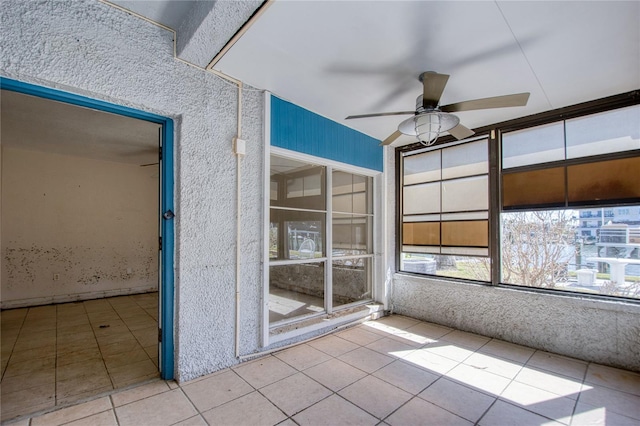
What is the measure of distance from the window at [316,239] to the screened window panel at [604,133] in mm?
2445

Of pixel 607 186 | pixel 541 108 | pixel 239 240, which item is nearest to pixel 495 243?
pixel 607 186

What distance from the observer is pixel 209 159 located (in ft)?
8.28

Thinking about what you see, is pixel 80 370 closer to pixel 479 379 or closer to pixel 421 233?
pixel 479 379

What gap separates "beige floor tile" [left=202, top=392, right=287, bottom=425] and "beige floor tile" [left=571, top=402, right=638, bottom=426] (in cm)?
205

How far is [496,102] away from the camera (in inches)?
85.3

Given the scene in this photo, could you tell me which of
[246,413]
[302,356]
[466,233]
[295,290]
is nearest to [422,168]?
[466,233]

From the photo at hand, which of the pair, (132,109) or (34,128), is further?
(34,128)

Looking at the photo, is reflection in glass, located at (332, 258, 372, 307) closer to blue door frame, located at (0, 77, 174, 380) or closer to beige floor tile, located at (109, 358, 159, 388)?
blue door frame, located at (0, 77, 174, 380)

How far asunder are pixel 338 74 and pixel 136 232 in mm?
5324

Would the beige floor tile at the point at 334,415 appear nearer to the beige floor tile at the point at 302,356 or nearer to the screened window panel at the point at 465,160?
the beige floor tile at the point at 302,356

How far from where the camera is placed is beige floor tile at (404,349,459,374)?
2.63 m

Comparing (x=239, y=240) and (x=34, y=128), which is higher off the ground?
(x=34, y=128)

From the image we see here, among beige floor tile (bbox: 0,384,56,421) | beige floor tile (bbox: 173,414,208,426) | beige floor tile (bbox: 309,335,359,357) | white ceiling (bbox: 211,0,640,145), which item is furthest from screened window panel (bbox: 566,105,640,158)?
beige floor tile (bbox: 0,384,56,421)

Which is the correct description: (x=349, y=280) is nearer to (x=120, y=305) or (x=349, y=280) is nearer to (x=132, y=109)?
(x=132, y=109)
